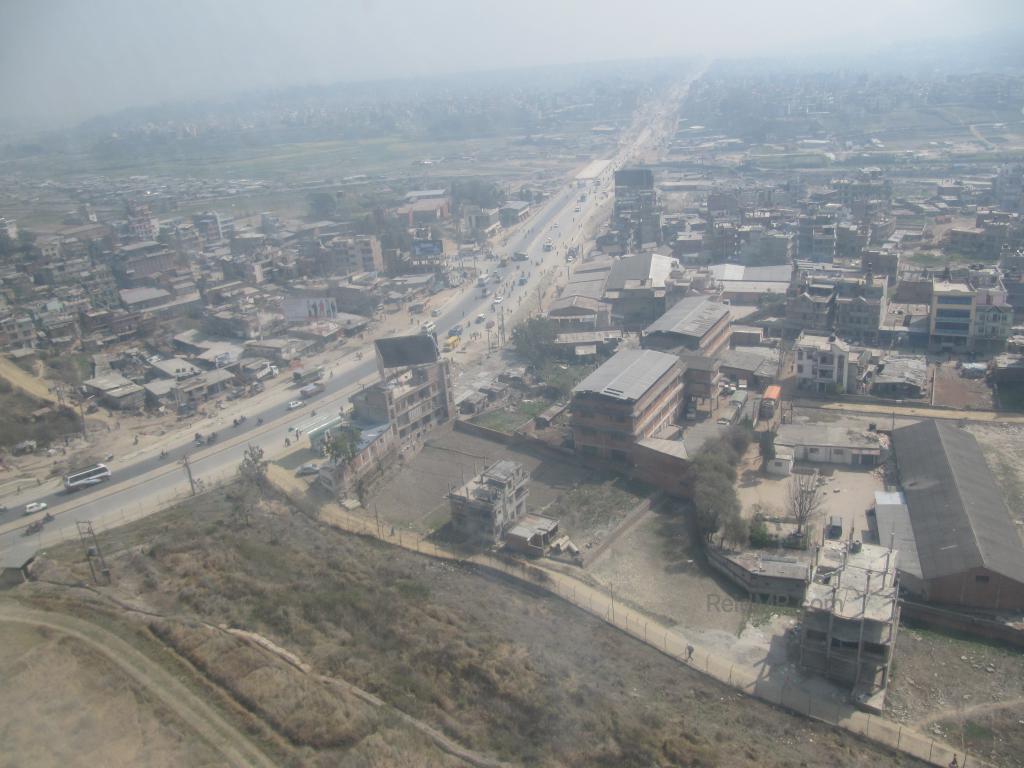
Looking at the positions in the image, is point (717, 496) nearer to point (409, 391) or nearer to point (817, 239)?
point (409, 391)

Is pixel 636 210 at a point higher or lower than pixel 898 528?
higher

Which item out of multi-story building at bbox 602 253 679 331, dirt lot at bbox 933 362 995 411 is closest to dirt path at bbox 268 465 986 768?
dirt lot at bbox 933 362 995 411

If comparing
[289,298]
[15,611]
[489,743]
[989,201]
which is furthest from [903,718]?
[989,201]

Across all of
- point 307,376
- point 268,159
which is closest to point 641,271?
point 307,376

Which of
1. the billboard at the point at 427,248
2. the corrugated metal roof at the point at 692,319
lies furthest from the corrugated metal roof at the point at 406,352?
the billboard at the point at 427,248

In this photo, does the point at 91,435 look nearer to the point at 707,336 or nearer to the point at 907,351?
the point at 707,336

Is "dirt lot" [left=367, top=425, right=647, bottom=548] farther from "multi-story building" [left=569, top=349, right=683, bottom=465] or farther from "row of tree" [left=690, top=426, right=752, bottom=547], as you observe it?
"row of tree" [left=690, top=426, right=752, bottom=547]

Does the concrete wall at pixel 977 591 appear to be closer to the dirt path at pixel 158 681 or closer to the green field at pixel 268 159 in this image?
the dirt path at pixel 158 681

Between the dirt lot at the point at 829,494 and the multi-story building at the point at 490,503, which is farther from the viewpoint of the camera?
the multi-story building at the point at 490,503
